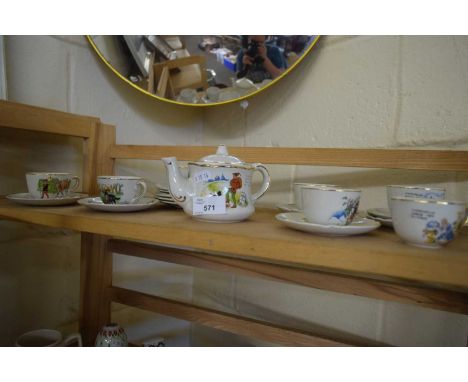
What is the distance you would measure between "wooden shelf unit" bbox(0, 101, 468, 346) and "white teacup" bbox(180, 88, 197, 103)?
0.25 m

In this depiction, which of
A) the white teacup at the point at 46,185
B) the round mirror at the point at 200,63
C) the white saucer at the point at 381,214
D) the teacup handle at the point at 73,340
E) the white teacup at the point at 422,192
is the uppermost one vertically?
the round mirror at the point at 200,63

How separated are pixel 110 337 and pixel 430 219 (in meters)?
0.66

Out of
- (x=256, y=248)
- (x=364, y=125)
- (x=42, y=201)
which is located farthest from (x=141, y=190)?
(x=364, y=125)

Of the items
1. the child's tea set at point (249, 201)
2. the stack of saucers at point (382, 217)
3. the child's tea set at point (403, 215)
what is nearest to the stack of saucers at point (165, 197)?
the child's tea set at point (249, 201)

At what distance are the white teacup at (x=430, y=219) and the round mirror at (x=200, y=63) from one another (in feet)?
1.84

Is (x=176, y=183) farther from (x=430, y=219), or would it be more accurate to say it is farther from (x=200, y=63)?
(x=200, y=63)

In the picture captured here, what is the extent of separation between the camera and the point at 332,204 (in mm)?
444

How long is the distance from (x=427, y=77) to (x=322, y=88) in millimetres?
235

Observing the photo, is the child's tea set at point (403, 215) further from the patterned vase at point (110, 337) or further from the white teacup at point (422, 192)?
the patterned vase at point (110, 337)

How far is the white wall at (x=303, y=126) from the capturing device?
2.33ft

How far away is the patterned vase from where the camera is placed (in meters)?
0.72

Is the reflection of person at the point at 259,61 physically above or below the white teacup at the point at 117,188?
above

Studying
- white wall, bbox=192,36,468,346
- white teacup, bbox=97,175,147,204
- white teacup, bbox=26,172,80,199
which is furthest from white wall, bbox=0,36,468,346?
white teacup, bbox=97,175,147,204

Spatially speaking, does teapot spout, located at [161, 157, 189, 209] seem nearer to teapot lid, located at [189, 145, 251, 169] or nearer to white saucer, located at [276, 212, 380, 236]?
teapot lid, located at [189, 145, 251, 169]
